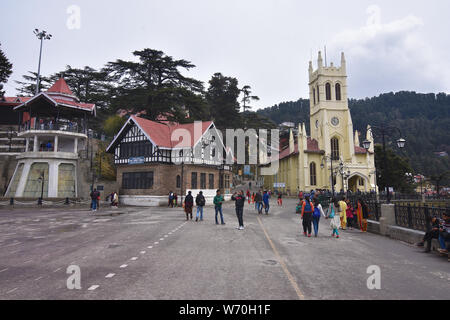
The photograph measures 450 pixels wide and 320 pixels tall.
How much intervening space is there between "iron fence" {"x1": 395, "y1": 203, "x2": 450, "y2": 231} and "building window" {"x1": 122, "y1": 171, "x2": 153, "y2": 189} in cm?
2300

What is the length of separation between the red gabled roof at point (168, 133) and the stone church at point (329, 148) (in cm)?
2644

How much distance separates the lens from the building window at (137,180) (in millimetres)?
29266

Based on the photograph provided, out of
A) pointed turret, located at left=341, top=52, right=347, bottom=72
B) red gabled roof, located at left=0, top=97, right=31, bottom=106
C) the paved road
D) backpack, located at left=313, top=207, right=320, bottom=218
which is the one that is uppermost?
pointed turret, located at left=341, top=52, right=347, bottom=72

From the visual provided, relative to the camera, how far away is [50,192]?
99.2ft

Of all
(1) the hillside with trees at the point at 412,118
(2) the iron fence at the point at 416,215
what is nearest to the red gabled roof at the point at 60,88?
(2) the iron fence at the point at 416,215

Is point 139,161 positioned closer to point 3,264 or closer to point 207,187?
point 207,187

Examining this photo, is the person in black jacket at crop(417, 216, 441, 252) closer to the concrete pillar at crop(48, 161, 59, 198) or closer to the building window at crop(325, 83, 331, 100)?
the concrete pillar at crop(48, 161, 59, 198)

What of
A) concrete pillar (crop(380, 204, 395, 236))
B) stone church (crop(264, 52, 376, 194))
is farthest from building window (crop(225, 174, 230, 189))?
concrete pillar (crop(380, 204, 395, 236))

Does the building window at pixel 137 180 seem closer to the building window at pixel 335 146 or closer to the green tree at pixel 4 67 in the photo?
the green tree at pixel 4 67

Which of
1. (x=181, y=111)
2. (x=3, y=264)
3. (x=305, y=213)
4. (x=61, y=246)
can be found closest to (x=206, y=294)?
(x=3, y=264)

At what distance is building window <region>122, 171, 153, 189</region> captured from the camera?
2927cm

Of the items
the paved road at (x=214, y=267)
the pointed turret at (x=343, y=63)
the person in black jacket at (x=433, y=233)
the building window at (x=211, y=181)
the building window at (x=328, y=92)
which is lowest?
the paved road at (x=214, y=267)

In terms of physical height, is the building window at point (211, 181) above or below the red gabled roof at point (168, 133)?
below
